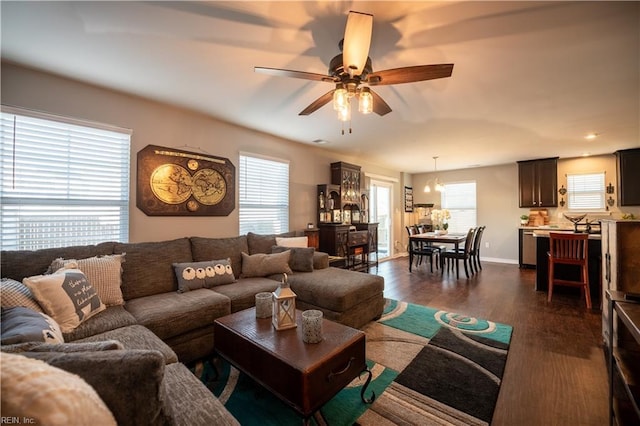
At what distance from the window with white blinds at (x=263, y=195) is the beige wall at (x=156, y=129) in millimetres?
133

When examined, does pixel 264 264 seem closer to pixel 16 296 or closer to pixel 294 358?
pixel 294 358

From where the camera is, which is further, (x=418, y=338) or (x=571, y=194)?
(x=571, y=194)

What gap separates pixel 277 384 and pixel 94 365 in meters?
0.99

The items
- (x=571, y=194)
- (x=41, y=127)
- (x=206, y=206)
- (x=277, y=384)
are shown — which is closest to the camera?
(x=277, y=384)

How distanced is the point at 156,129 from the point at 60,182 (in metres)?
1.06

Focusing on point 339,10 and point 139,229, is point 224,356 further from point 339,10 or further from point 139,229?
point 339,10

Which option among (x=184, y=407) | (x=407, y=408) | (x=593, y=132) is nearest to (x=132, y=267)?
(x=184, y=407)

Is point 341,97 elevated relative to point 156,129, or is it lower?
lower

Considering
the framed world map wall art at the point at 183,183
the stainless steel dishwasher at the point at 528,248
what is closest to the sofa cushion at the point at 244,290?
the framed world map wall art at the point at 183,183

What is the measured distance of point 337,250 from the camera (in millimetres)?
4820

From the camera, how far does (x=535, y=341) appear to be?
8.46 feet

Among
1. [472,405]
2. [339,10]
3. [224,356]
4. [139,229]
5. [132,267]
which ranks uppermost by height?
[339,10]

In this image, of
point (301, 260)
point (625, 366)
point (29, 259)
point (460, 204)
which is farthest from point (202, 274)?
point (460, 204)

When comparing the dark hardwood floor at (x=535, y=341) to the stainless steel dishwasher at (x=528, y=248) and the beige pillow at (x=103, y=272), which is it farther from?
the beige pillow at (x=103, y=272)
